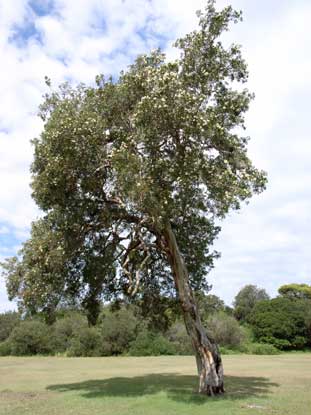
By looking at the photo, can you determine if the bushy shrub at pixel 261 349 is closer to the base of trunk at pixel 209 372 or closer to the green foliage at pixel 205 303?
the green foliage at pixel 205 303

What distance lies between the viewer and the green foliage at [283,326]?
72250mm

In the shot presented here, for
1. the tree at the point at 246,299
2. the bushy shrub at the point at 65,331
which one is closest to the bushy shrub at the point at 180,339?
the bushy shrub at the point at 65,331

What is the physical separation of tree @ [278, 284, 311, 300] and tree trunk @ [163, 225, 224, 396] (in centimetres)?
9560

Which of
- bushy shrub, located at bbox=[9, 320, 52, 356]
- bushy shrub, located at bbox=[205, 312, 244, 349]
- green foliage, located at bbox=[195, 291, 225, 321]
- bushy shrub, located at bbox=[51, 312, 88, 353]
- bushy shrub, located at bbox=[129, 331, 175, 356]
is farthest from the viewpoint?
bushy shrub, located at bbox=[51, 312, 88, 353]

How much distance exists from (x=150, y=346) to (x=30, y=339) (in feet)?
58.6

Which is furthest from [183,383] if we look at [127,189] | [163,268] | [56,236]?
[127,189]

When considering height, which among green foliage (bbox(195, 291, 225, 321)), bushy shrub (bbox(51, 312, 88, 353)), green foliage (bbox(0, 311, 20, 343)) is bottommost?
green foliage (bbox(195, 291, 225, 321))

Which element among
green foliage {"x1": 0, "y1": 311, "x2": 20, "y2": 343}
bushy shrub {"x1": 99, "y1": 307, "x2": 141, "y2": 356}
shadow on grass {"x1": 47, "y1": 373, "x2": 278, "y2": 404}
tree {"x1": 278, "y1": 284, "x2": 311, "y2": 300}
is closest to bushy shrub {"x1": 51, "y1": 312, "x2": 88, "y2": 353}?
bushy shrub {"x1": 99, "y1": 307, "x2": 141, "y2": 356}

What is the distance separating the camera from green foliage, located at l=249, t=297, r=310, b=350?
237 ft

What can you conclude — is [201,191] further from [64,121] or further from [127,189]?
[64,121]

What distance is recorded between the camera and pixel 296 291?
115 metres

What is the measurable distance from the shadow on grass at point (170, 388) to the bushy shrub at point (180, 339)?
35091 millimetres

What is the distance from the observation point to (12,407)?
18.3 metres

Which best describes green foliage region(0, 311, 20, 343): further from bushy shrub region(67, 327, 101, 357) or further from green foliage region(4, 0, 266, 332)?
green foliage region(4, 0, 266, 332)
